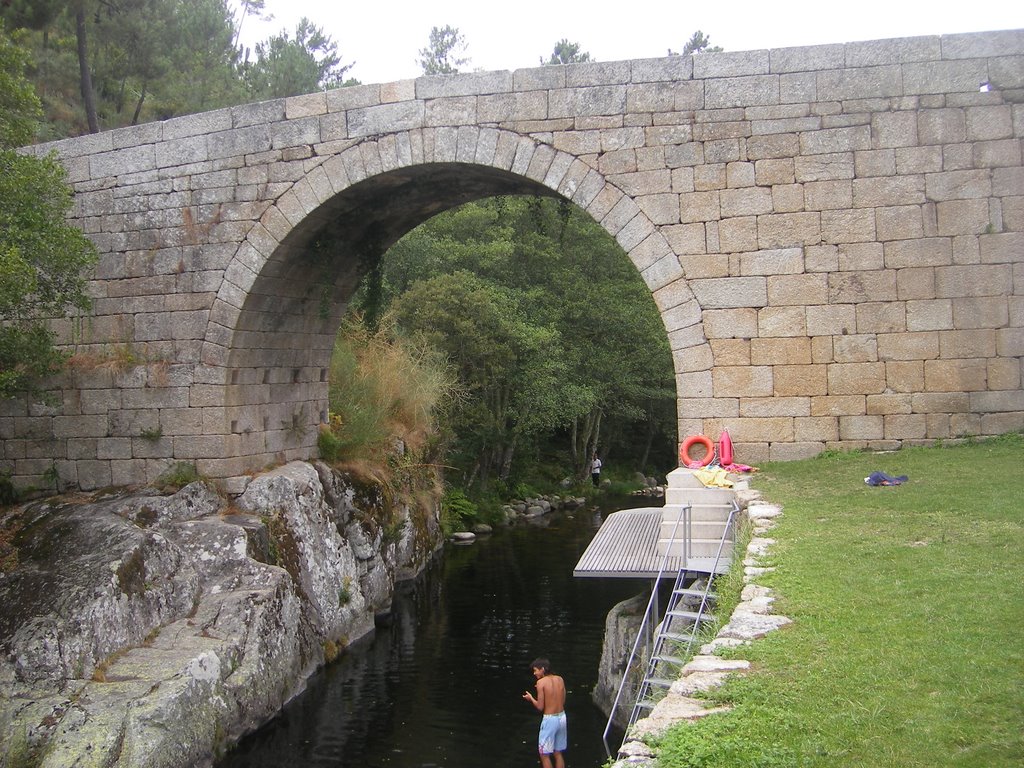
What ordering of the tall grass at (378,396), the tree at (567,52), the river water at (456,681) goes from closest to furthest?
1. the river water at (456,681)
2. the tall grass at (378,396)
3. the tree at (567,52)

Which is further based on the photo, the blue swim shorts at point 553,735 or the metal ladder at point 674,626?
the blue swim shorts at point 553,735

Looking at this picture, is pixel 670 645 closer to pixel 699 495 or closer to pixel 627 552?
pixel 699 495

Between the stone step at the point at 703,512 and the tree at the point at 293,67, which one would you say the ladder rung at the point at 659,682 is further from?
the tree at the point at 293,67

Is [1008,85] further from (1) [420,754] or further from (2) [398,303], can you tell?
(2) [398,303]

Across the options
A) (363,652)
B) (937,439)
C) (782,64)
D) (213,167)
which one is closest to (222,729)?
(363,652)

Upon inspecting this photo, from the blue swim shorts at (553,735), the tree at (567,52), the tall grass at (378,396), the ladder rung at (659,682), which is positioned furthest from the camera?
the tree at (567,52)

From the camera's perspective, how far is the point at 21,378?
9.43m

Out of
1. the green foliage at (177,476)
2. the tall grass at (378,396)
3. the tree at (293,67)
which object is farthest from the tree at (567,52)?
the green foliage at (177,476)

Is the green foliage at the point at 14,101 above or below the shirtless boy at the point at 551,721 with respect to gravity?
above

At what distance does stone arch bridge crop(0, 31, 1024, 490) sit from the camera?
776 cm

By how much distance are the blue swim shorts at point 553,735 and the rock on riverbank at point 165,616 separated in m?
2.56

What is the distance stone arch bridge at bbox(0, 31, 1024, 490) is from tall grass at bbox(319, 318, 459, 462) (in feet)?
10.5

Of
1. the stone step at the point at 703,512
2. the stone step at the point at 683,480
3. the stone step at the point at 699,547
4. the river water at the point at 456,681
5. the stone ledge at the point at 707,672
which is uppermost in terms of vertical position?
the stone step at the point at 683,480

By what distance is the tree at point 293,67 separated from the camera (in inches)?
854
